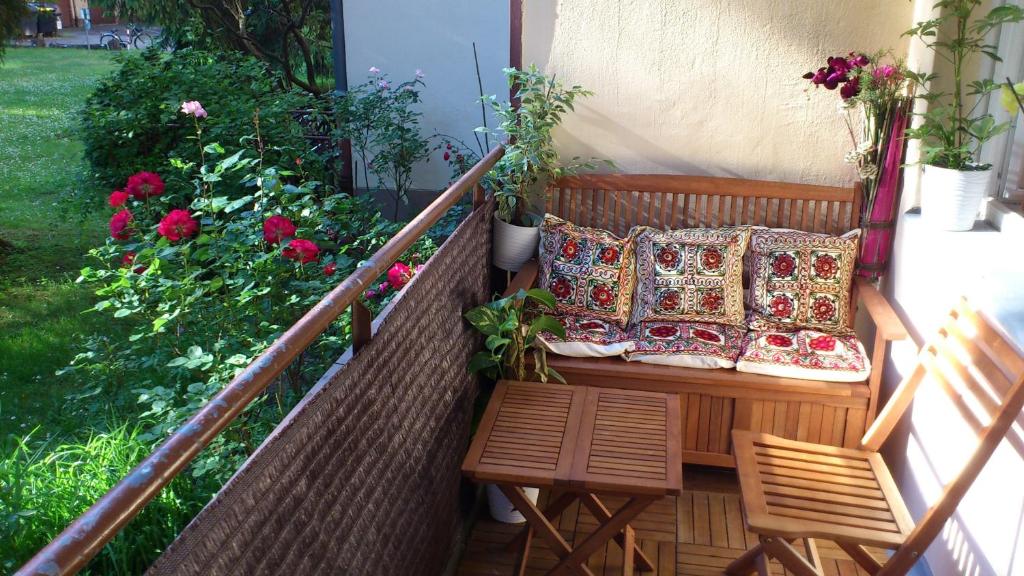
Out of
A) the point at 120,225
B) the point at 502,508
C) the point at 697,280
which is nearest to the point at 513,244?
the point at 697,280

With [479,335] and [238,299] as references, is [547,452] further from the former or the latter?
[238,299]

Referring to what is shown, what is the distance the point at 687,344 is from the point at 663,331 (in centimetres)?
16

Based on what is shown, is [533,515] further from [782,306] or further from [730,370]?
[782,306]

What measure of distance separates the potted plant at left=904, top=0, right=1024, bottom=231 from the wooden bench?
463 millimetres

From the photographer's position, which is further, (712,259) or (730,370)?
(712,259)

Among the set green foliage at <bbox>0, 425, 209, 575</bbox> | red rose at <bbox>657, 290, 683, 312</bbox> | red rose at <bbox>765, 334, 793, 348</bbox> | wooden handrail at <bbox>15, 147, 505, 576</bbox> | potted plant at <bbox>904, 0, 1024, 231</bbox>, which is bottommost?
green foliage at <bbox>0, 425, 209, 575</bbox>

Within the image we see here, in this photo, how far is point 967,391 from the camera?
2.96 m

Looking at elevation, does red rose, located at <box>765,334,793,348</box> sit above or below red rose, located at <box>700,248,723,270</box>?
below

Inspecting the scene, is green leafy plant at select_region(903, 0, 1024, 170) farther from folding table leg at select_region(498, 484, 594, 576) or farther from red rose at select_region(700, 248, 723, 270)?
folding table leg at select_region(498, 484, 594, 576)

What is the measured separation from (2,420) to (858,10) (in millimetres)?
4834

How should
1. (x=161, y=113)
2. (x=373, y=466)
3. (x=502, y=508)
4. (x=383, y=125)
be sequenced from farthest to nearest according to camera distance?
(x=383, y=125)
(x=161, y=113)
(x=502, y=508)
(x=373, y=466)

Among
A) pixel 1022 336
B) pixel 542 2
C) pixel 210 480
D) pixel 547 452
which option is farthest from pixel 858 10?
pixel 210 480

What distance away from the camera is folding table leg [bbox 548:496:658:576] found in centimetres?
275

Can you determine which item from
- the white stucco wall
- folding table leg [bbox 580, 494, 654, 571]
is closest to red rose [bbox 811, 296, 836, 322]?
folding table leg [bbox 580, 494, 654, 571]
